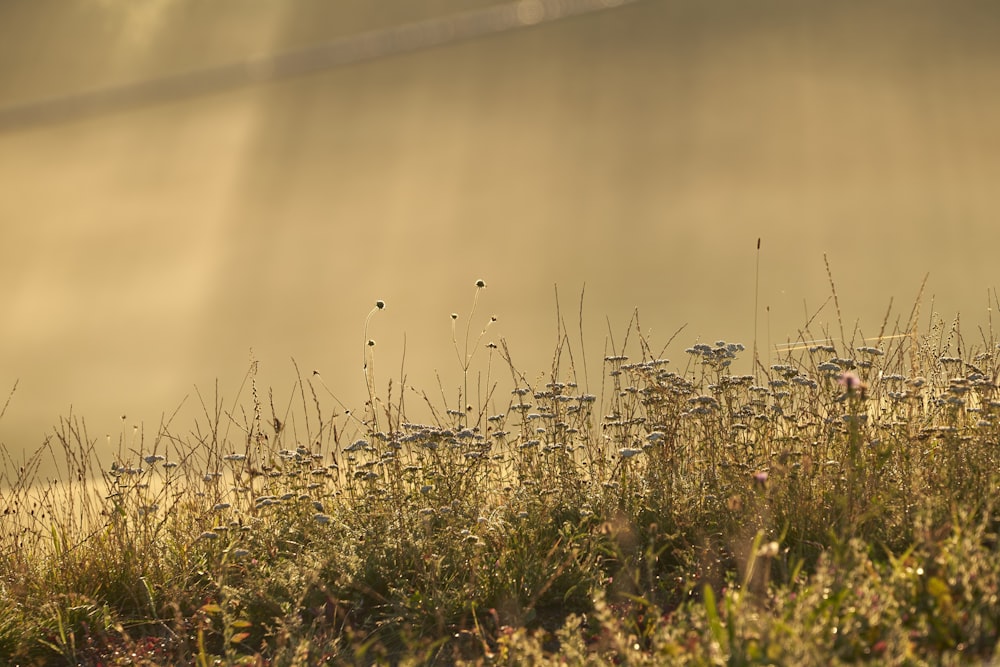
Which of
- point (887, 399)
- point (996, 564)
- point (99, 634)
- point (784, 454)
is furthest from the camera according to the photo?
point (887, 399)

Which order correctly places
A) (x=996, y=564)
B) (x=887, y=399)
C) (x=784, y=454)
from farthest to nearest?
(x=887, y=399) < (x=784, y=454) < (x=996, y=564)

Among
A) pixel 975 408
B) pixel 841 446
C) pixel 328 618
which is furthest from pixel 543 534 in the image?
pixel 975 408

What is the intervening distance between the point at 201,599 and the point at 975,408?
4006 mm

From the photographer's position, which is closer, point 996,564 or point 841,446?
point 996,564

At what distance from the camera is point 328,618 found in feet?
14.0

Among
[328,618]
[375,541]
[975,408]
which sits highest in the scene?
[975,408]

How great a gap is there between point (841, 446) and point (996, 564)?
154cm

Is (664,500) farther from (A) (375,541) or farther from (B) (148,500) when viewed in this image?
(B) (148,500)

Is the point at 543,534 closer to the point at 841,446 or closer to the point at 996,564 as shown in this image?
the point at 841,446

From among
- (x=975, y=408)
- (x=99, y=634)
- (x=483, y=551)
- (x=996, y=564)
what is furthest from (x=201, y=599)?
(x=975, y=408)

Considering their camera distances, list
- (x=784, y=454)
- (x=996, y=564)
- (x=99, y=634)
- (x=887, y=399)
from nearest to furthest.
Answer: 1. (x=996, y=564)
2. (x=784, y=454)
3. (x=99, y=634)
4. (x=887, y=399)

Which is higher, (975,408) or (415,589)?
(975,408)

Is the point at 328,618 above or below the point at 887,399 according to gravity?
below

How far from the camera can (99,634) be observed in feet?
14.5
